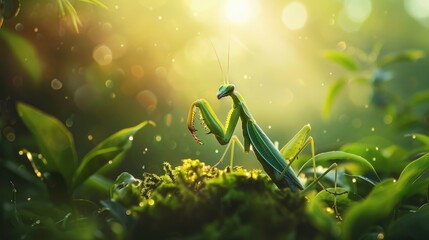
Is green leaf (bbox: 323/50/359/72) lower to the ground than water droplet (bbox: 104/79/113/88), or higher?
lower

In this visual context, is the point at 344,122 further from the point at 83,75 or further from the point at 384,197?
the point at 384,197

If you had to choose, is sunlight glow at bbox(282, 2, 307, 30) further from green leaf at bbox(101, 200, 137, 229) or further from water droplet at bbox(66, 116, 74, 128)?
green leaf at bbox(101, 200, 137, 229)

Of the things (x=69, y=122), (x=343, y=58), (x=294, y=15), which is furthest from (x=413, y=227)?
(x=294, y=15)

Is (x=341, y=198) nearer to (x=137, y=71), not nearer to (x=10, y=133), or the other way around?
(x=10, y=133)

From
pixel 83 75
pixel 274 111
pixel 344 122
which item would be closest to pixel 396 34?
pixel 344 122

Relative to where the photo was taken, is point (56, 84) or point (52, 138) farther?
point (56, 84)

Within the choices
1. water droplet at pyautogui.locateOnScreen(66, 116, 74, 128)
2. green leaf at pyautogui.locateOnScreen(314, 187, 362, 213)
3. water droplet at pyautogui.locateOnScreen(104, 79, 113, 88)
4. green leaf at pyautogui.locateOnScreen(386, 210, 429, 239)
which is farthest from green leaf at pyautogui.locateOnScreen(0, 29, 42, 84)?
green leaf at pyautogui.locateOnScreen(386, 210, 429, 239)

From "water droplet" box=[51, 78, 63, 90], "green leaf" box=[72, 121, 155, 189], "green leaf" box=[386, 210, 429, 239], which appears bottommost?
"green leaf" box=[386, 210, 429, 239]

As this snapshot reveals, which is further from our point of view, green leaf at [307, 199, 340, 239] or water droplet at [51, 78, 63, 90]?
water droplet at [51, 78, 63, 90]
